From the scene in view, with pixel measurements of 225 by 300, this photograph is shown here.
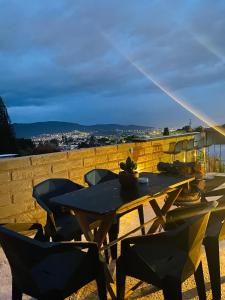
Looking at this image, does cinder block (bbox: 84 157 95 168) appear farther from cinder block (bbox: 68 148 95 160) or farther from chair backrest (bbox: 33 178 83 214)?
chair backrest (bbox: 33 178 83 214)

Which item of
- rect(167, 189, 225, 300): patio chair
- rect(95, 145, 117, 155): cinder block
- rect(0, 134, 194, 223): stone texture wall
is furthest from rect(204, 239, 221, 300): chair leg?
rect(95, 145, 117, 155): cinder block

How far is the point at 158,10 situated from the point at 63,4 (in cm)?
255

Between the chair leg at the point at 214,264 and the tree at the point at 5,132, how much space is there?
5.80 metres

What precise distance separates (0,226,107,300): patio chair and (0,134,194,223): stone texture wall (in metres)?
1.72

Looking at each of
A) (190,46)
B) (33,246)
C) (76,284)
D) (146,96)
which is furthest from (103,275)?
(146,96)

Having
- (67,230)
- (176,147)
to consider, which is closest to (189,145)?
(176,147)

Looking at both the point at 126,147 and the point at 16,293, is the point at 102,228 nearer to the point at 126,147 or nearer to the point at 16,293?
the point at 16,293

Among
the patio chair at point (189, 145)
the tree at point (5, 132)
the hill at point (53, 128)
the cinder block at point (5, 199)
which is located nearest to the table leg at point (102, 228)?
the cinder block at point (5, 199)

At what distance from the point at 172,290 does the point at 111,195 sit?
0.90 metres

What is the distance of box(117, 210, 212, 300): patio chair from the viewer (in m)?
1.72

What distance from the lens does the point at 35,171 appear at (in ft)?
12.3

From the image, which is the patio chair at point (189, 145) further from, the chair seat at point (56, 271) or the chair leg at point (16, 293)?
the chair leg at point (16, 293)

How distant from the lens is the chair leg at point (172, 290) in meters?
1.69

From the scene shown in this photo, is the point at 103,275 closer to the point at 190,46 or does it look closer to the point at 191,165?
the point at 191,165
